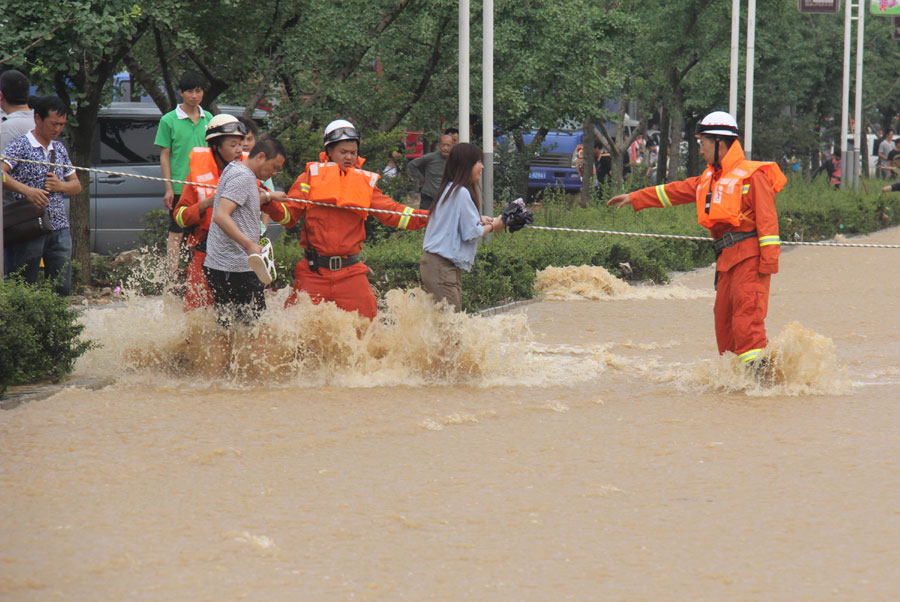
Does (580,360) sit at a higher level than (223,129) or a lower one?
lower

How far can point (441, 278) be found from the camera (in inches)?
338

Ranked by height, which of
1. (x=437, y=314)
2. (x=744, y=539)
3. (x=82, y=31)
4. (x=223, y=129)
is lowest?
(x=744, y=539)

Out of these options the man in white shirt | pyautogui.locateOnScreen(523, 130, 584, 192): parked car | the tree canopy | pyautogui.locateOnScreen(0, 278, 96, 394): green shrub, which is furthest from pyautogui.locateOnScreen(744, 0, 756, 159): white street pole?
pyautogui.locateOnScreen(0, 278, 96, 394): green shrub

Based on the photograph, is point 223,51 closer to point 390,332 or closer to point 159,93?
point 159,93

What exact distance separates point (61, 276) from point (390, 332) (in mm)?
2521

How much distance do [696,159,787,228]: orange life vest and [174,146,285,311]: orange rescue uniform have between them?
2.88 m

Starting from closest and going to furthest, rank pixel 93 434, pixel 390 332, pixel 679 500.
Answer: pixel 679 500 < pixel 93 434 < pixel 390 332

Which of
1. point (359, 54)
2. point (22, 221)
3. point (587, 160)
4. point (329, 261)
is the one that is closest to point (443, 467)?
point (329, 261)

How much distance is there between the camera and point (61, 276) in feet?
30.6

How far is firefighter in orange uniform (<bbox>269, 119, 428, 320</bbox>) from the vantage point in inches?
341

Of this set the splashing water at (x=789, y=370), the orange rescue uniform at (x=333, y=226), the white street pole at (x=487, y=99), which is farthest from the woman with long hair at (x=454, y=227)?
the white street pole at (x=487, y=99)

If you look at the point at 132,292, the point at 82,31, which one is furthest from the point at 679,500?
the point at 82,31

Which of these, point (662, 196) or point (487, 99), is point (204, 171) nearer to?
point (662, 196)

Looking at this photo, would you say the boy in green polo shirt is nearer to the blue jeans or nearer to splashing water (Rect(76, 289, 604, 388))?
the blue jeans
